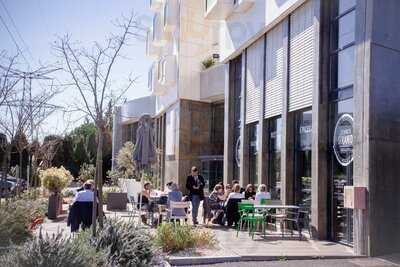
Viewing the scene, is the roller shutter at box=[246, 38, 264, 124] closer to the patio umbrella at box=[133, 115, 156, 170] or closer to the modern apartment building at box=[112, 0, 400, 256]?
the modern apartment building at box=[112, 0, 400, 256]

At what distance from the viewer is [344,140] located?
37.1ft

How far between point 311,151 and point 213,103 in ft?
52.4

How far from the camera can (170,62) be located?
94.8 feet

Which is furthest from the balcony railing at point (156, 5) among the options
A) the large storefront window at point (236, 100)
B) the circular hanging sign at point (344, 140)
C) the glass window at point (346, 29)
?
the circular hanging sign at point (344, 140)

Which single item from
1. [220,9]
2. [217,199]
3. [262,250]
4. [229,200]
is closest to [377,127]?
[262,250]

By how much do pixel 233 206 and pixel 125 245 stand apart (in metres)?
6.98

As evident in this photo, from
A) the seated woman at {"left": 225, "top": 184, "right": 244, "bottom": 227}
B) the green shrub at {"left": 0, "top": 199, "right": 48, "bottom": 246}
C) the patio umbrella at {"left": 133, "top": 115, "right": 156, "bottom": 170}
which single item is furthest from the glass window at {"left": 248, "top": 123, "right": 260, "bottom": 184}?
the green shrub at {"left": 0, "top": 199, "right": 48, "bottom": 246}

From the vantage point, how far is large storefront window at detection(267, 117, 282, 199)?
15.0m

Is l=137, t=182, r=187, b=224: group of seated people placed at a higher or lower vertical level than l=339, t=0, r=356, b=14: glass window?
lower

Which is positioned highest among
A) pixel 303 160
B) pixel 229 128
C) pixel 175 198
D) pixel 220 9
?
pixel 220 9

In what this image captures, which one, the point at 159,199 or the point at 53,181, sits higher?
the point at 53,181

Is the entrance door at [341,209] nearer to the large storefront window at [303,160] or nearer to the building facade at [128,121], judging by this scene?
the large storefront window at [303,160]

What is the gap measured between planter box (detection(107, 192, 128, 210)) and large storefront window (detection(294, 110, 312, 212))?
766 centimetres

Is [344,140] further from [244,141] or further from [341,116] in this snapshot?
[244,141]
